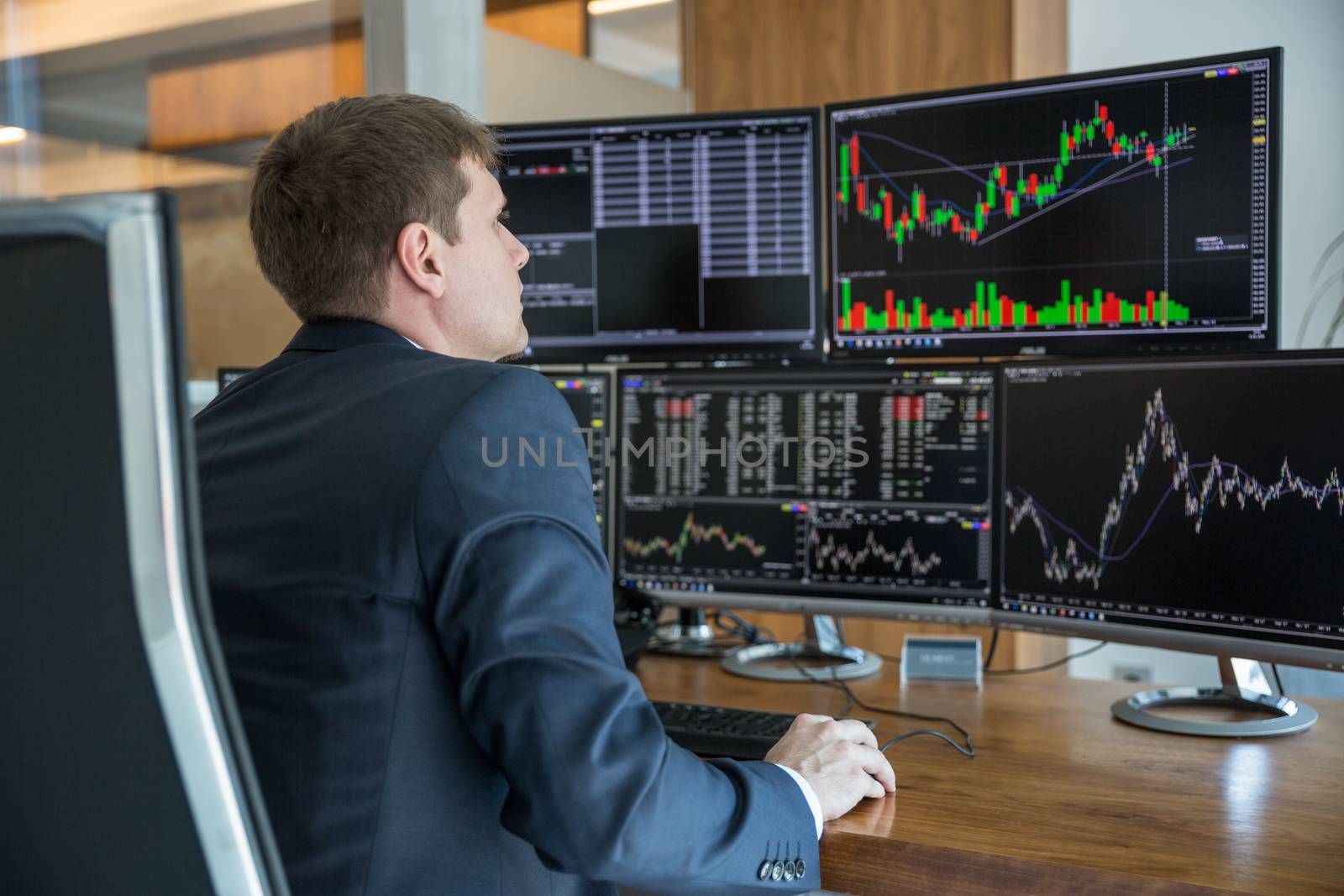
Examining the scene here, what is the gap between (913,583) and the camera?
1.71m

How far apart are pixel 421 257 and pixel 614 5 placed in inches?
119

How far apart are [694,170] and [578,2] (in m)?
2.17

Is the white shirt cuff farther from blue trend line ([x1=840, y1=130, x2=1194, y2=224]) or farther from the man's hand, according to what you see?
blue trend line ([x1=840, y1=130, x2=1194, y2=224])

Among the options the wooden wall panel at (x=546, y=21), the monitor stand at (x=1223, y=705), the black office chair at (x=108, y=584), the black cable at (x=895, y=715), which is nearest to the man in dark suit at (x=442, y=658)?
the black office chair at (x=108, y=584)

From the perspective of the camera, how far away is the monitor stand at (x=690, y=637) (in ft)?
6.35

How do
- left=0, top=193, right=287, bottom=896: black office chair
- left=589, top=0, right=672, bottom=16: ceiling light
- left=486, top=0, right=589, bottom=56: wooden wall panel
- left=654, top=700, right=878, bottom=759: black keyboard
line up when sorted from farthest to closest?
left=589, top=0, right=672, bottom=16: ceiling light, left=486, top=0, right=589, bottom=56: wooden wall panel, left=654, top=700, right=878, bottom=759: black keyboard, left=0, top=193, right=287, bottom=896: black office chair

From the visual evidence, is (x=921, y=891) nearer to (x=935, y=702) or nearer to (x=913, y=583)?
(x=935, y=702)

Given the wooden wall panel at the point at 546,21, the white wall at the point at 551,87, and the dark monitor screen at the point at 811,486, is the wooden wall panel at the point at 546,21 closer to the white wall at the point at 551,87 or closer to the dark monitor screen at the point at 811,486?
the white wall at the point at 551,87

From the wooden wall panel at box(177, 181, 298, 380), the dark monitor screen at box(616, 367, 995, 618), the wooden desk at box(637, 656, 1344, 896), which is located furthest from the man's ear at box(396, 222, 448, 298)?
the wooden wall panel at box(177, 181, 298, 380)

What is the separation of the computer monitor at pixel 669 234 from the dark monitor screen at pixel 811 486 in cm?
10

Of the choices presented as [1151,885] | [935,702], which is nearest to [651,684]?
[935,702]

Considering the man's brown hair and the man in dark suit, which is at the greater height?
the man's brown hair

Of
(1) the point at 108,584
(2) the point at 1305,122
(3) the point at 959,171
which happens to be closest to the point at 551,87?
→ (3) the point at 959,171

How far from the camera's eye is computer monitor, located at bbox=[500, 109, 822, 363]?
1843mm
